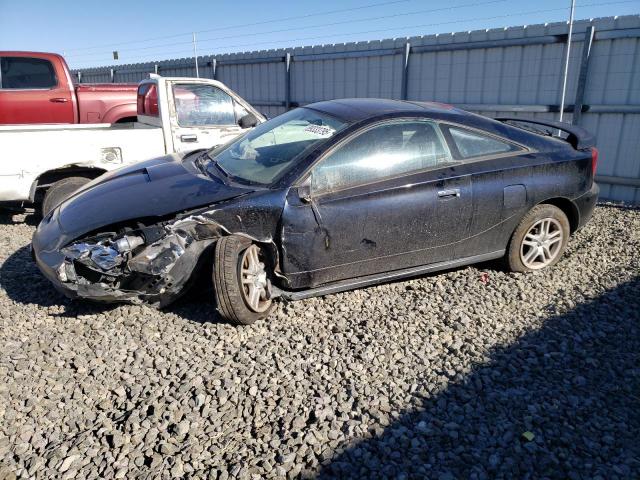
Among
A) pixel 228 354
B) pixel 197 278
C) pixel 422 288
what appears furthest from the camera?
pixel 422 288

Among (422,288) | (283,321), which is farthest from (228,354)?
(422,288)

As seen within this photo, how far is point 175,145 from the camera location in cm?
643

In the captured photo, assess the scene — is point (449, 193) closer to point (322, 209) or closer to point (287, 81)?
point (322, 209)

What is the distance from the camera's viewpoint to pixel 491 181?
14.0 ft

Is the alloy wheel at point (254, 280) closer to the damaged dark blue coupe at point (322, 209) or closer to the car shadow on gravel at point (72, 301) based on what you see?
the damaged dark blue coupe at point (322, 209)

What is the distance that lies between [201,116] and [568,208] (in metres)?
4.56

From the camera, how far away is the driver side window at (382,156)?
12.7 ft

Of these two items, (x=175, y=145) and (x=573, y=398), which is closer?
(x=573, y=398)

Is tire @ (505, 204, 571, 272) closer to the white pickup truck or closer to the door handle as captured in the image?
the door handle

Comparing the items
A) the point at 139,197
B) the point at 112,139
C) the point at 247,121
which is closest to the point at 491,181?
the point at 139,197

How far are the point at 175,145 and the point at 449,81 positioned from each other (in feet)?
16.5

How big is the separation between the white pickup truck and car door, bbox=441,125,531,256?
3.14 m

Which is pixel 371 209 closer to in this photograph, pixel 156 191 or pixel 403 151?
pixel 403 151

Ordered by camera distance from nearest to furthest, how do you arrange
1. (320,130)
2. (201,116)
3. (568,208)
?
1. (320,130)
2. (568,208)
3. (201,116)
